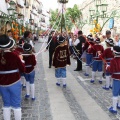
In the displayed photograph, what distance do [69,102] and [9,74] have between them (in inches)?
104

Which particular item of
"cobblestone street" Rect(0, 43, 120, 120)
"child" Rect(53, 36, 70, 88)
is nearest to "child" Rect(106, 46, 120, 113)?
"cobblestone street" Rect(0, 43, 120, 120)

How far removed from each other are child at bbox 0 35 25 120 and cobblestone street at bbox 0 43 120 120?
0.93 meters

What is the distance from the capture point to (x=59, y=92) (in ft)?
26.6

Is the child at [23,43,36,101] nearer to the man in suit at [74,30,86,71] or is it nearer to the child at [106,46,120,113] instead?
the child at [106,46,120,113]

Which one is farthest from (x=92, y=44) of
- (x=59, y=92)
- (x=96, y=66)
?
(x=59, y=92)

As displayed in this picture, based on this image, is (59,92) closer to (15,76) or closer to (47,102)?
(47,102)

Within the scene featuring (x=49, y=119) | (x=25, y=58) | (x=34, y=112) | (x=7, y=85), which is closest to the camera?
(x=7, y=85)

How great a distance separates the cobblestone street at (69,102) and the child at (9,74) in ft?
3.07

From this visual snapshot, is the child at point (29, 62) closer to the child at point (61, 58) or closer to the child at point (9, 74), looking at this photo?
the child at point (61, 58)

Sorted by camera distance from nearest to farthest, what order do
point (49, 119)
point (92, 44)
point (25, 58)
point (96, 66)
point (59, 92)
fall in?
point (49, 119)
point (25, 58)
point (59, 92)
point (96, 66)
point (92, 44)

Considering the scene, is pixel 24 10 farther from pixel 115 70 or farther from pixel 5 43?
pixel 5 43

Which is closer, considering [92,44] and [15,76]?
[15,76]

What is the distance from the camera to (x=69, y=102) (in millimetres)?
7020

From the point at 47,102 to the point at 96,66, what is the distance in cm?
296
